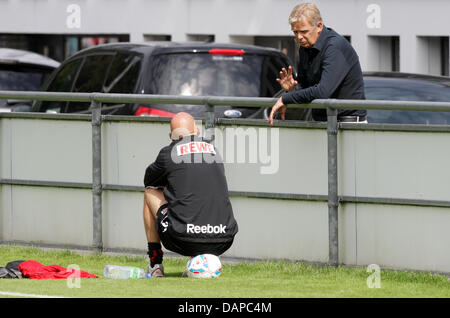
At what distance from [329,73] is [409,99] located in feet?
7.34

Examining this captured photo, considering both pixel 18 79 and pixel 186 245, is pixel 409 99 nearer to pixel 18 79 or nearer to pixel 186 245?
pixel 186 245

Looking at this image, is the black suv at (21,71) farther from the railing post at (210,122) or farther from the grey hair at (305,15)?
the grey hair at (305,15)

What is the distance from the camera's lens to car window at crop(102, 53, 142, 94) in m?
14.6

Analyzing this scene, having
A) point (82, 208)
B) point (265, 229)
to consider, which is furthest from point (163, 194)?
point (82, 208)

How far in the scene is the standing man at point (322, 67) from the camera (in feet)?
35.6

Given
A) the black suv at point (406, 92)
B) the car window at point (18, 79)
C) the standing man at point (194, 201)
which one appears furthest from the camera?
the car window at point (18, 79)

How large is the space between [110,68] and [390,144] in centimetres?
522

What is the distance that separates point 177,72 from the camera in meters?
14.6

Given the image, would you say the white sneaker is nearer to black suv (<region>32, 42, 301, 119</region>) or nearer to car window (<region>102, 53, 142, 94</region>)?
black suv (<region>32, 42, 301, 119</region>)

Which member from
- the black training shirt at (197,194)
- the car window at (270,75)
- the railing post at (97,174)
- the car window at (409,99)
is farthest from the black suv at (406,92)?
the black training shirt at (197,194)

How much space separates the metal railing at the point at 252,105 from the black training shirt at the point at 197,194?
88 cm
